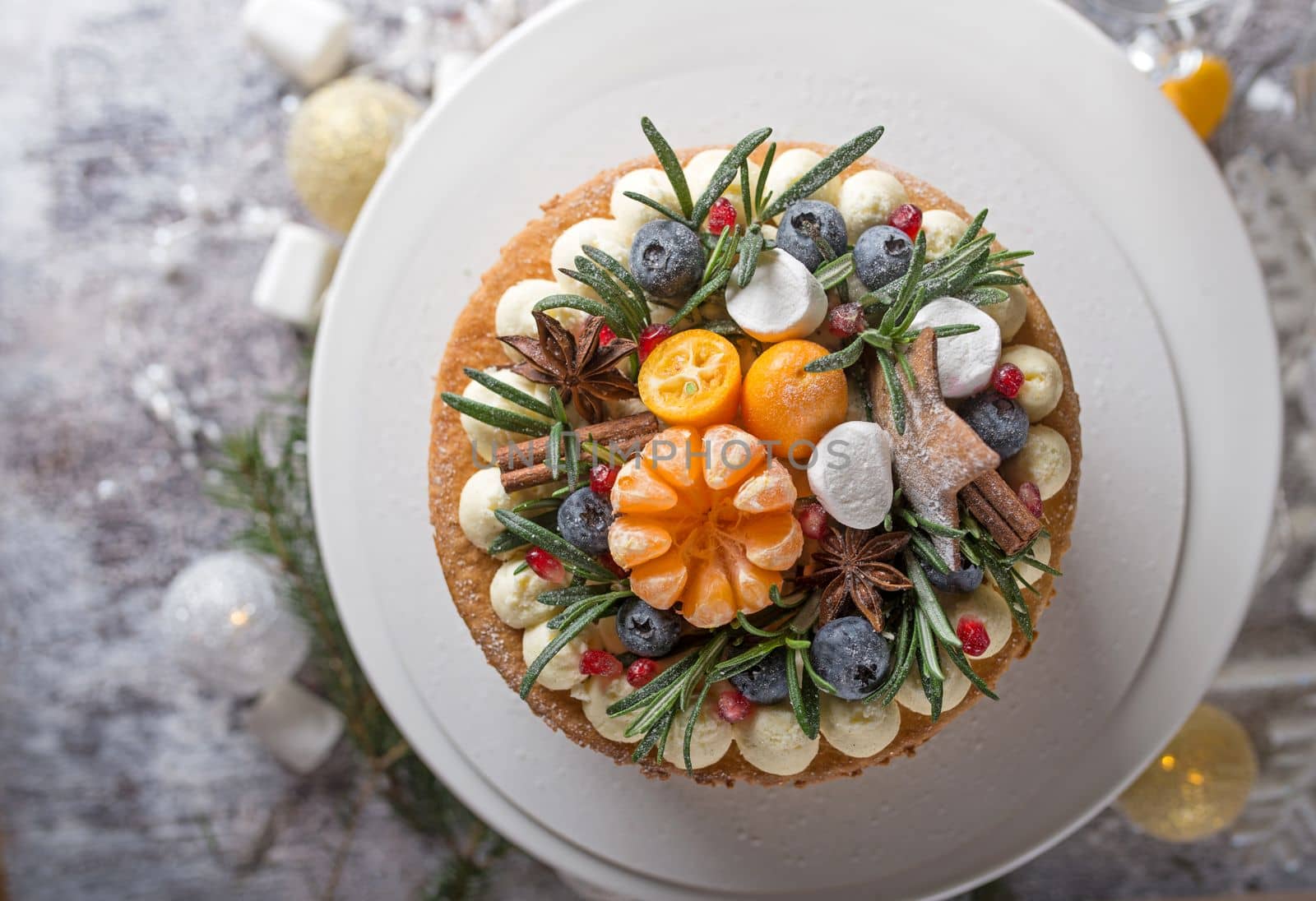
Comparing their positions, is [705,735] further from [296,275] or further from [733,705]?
[296,275]

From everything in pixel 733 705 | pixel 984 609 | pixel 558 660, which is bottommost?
pixel 558 660

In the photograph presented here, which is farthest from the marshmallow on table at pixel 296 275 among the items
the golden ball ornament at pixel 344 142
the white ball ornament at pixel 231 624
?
the white ball ornament at pixel 231 624

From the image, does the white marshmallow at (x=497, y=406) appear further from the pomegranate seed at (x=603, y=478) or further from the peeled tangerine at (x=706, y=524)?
the peeled tangerine at (x=706, y=524)

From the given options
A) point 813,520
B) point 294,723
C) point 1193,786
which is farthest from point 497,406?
point 1193,786

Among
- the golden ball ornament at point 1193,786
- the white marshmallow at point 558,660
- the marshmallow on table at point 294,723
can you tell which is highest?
the white marshmallow at point 558,660

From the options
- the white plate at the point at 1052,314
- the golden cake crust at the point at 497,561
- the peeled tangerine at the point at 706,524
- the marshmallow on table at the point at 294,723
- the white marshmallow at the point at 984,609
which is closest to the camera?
the peeled tangerine at the point at 706,524

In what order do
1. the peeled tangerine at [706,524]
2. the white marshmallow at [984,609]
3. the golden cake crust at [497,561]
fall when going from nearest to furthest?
1. the peeled tangerine at [706,524]
2. the white marshmallow at [984,609]
3. the golden cake crust at [497,561]

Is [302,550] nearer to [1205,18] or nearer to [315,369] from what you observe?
Answer: [315,369]
